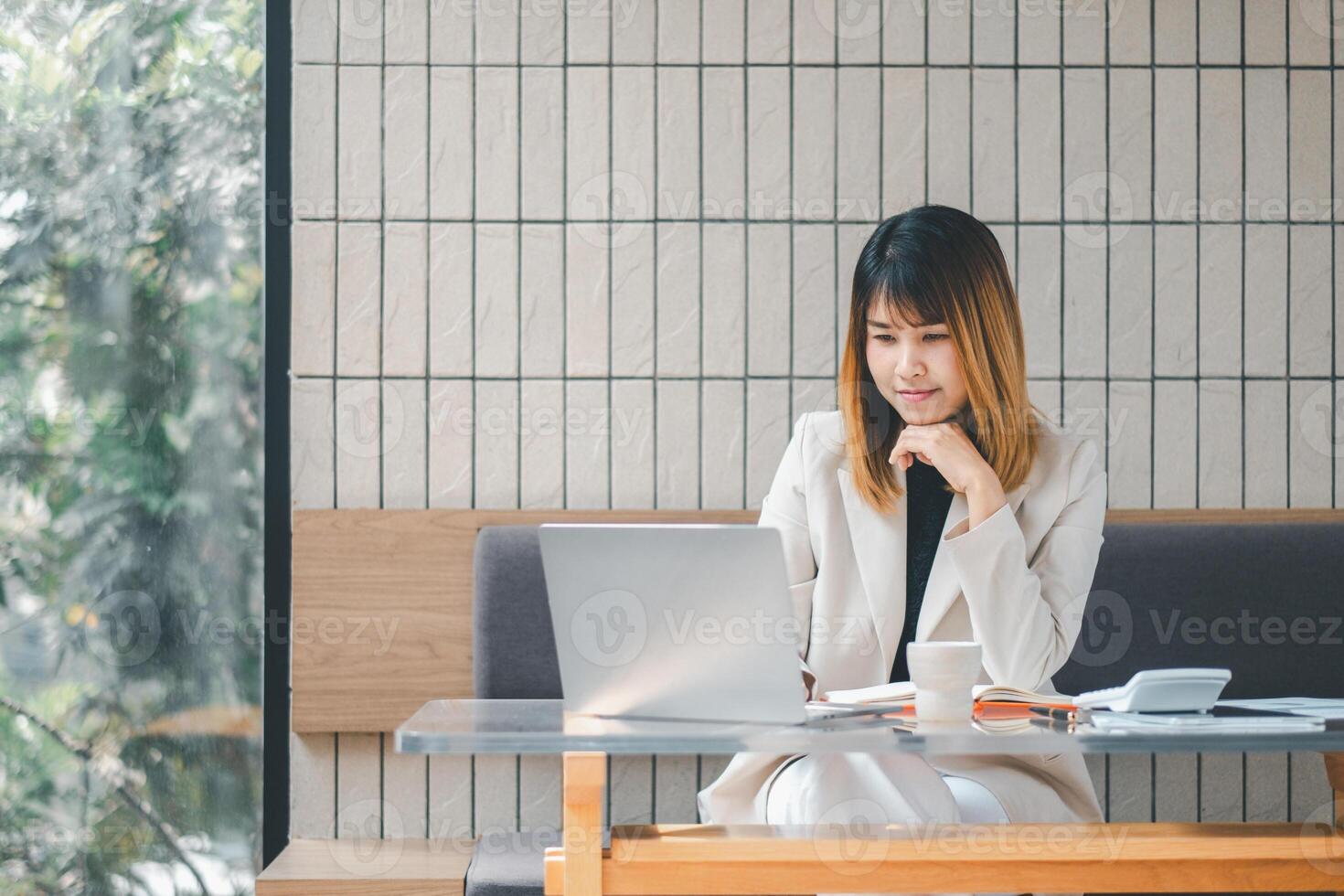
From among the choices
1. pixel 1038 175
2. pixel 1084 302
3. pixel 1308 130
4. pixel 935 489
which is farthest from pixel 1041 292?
pixel 935 489

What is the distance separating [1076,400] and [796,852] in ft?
5.55

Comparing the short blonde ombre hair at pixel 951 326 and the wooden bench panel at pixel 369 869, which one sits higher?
the short blonde ombre hair at pixel 951 326

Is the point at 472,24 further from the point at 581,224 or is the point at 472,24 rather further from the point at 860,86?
the point at 860,86

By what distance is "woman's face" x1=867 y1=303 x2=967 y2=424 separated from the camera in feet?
6.47

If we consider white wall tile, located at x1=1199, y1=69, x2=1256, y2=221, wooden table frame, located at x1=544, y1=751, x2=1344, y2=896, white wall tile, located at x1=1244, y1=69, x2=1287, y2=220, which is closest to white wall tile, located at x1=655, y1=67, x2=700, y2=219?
white wall tile, located at x1=1199, y1=69, x2=1256, y2=221

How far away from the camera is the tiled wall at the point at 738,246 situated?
2.69 metres

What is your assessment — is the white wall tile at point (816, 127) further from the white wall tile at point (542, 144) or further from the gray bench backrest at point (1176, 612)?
the gray bench backrest at point (1176, 612)

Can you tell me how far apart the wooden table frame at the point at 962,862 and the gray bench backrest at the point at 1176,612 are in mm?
1187

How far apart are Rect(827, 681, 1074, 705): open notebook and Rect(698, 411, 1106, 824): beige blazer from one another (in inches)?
6.7

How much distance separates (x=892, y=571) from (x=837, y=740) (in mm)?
749

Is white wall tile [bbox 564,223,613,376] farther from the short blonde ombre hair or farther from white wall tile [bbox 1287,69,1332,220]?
white wall tile [bbox 1287,69,1332,220]

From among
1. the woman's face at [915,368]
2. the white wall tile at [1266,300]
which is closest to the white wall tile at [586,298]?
the woman's face at [915,368]

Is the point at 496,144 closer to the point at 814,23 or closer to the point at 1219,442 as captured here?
the point at 814,23

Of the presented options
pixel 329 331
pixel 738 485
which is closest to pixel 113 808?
pixel 329 331
